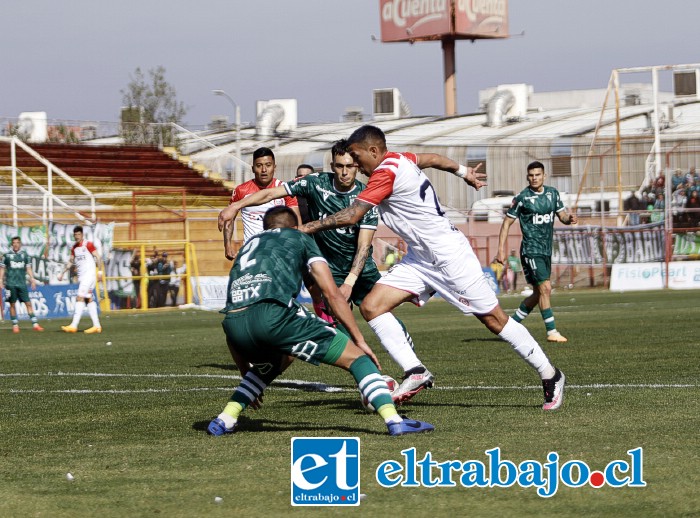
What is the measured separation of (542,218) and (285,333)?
9.42 m

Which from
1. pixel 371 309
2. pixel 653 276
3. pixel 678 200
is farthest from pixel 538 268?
pixel 678 200

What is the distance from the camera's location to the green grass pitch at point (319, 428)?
18.1 ft

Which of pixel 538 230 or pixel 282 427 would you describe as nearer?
pixel 282 427

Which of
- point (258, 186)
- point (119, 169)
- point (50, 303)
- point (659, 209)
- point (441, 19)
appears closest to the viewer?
point (258, 186)

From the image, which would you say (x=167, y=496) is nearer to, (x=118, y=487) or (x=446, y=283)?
(x=118, y=487)

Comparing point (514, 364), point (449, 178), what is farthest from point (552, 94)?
point (514, 364)

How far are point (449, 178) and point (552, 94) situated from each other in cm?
2672

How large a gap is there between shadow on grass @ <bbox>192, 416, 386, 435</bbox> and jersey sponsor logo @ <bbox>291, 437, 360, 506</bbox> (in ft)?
7.03

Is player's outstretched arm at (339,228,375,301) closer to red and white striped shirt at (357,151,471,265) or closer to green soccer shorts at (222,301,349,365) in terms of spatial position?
red and white striped shirt at (357,151,471,265)

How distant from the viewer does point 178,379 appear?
1206cm

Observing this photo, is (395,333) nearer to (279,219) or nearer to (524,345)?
(524,345)

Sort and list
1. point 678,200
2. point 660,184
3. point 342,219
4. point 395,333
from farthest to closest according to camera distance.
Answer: point 660,184 < point 678,200 < point 395,333 < point 342,219

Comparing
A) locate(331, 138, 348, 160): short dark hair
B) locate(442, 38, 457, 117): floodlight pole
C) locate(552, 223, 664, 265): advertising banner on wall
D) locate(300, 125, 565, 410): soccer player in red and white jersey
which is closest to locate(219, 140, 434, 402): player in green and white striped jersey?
locate(331, 138, 348, 160): short dark hair

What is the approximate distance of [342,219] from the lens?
8500 mm
